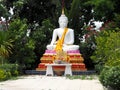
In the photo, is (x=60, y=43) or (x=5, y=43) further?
(x=60, y=43)

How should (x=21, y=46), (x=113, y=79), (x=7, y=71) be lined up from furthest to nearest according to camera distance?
1. (x=21, y=46)
2. (x=7, y=71)
3. (x=113, y=79)

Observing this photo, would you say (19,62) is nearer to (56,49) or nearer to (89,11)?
(56,49)

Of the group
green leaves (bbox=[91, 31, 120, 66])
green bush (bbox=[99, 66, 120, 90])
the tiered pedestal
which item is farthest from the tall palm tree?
green bush (bbox=[99, 66, 120, 90])

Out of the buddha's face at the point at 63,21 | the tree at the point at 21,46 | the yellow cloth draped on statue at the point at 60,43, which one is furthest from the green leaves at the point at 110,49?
the tree at the point at 21,46

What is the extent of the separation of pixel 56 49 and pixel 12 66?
12.5 ft

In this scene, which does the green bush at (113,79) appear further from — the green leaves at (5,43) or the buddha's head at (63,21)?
the buddha's head at (63,21)

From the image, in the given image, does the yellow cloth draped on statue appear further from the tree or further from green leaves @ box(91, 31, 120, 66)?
green leaves @ box(91, 31, 120, 66)

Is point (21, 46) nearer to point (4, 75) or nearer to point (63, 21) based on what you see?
point (63, 21)

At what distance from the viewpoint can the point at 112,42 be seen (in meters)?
17.4

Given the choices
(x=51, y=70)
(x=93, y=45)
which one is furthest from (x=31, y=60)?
(x=93, y=45)

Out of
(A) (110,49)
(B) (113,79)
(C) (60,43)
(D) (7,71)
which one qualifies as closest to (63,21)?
(C) (60,43)

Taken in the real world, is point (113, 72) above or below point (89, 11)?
below

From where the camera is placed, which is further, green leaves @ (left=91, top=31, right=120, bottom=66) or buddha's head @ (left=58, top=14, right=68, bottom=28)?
buddha's head @ (left=58, top=14, right=68, bottom=28)

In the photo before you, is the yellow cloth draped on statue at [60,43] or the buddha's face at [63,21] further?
the buddha's face at [63,21]
